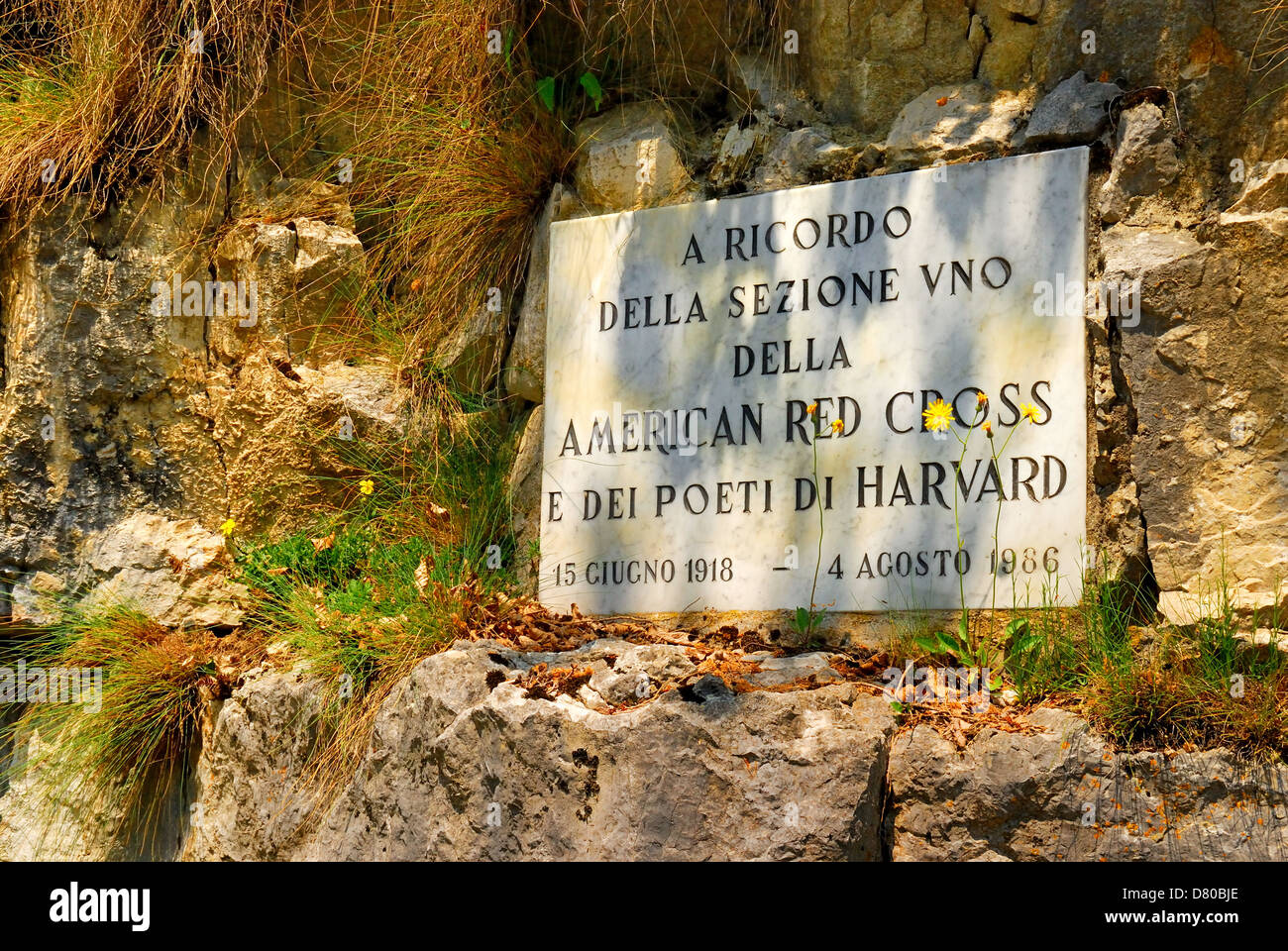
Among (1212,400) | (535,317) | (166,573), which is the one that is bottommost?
(166,573)

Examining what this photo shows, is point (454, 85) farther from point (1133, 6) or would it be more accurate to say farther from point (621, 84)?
point (1133, 6)

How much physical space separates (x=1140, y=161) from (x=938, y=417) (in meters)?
0.92

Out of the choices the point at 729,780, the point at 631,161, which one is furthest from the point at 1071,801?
the point at 631,161

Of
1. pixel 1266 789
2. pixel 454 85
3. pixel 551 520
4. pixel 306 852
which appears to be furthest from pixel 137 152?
pixel 1266 789

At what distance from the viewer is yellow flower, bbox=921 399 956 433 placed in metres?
3.99

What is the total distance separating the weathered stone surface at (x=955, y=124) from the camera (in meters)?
4.20

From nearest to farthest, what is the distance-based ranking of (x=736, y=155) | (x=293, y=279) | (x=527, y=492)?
(x=736, y=155), (x=527, y=492), (x=293, y=279)

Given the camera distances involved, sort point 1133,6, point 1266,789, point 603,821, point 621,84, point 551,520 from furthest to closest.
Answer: point 621,84
point 551,520
point 1133,6
point 603,821
point 1266,789

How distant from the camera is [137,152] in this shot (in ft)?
17.6

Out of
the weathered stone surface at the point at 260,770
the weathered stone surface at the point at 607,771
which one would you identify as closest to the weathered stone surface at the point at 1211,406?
the weathered stone surface at the point at 607,771

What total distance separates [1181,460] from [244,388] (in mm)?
3296

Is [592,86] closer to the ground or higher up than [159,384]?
higher up

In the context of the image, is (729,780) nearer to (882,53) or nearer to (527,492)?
(527,492)

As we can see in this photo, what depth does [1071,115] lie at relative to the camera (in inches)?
160
